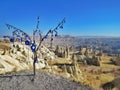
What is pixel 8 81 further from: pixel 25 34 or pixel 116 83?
pixel 116 83

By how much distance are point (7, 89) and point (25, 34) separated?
409cm

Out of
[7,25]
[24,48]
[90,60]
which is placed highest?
[7,25]

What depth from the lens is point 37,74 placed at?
827 inches

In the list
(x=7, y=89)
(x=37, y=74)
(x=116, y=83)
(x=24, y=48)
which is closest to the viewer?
(x=7, y=89)

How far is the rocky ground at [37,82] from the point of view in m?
19.7

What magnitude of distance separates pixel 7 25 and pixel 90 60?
204ft

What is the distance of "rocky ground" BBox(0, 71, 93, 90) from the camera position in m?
19.7

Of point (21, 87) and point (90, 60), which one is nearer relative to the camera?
point (21, 87)

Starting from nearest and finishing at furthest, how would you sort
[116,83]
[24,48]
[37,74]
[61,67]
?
[37,74]
[116,83]
[61,67]
[24,48]

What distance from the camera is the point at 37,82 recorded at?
20.1 meters

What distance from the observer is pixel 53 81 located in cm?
2041

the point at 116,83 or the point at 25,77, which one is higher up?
the point at 25,77

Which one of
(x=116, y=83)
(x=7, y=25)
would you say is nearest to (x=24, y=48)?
(x=116, y=83)

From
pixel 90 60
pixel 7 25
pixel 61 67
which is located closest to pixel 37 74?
pixel 7 25
